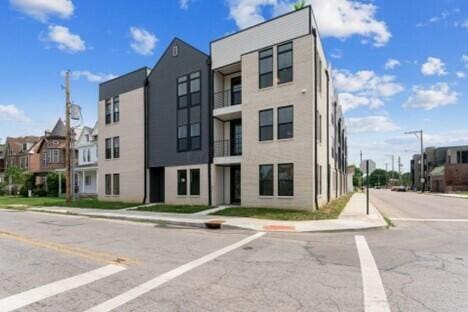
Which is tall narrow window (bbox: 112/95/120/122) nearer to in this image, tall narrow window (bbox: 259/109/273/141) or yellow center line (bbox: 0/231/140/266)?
tall narrow window (bbox: 259/109/273/141)

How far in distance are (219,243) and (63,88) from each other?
23543 millimetres

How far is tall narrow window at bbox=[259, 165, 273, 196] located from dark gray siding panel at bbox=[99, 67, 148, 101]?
41.5 feet

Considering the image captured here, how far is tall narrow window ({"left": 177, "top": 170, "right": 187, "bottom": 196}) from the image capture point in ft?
79.8

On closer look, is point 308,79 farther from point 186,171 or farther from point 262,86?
point 186,171

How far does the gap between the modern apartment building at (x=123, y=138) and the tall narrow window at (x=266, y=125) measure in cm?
1035

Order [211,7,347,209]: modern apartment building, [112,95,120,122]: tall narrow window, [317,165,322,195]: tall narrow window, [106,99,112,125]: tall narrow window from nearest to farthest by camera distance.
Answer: [211,7,347,209]: modern apartment building, [317,165,322,195]: tall narrow window, [112,95,120,122]: tall narrow window, [106,99,112,125]: tall narrow window

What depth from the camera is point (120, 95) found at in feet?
96.3

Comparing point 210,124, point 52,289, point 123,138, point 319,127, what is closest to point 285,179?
point 319,127

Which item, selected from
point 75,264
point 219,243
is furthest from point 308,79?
point 75,264

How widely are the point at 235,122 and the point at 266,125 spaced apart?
11.3ft

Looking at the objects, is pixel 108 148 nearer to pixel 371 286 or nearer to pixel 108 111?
pixel 108 111

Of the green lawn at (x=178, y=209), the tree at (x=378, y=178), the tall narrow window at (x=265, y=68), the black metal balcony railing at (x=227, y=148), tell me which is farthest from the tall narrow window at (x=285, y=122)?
the tree at (x=378, y=178)

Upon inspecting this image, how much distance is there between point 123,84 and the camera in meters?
29.3

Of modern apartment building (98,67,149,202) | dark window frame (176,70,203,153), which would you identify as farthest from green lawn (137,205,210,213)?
modern apartment building (98,67,149,202)
